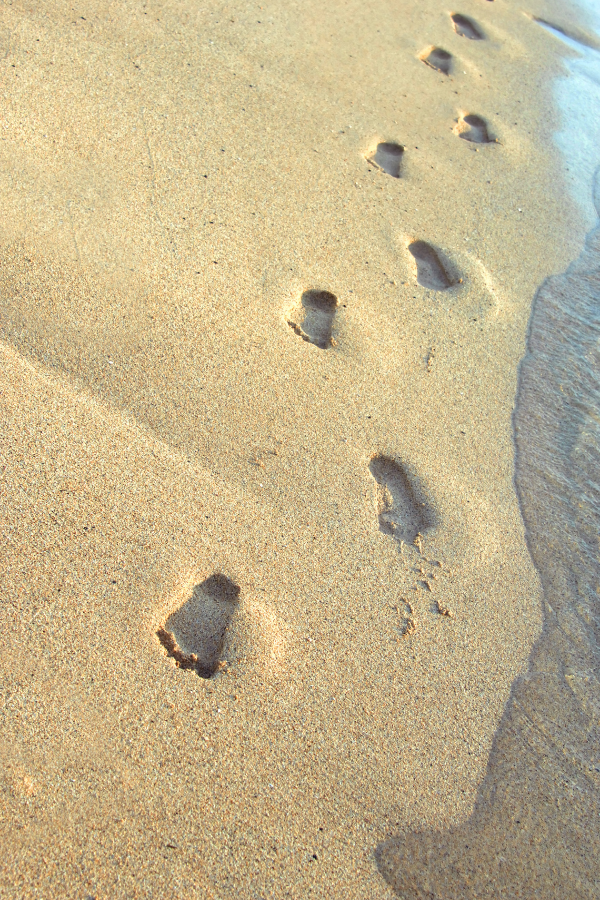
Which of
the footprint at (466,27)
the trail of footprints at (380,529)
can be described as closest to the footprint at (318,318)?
the trail of footprints at (380,529)

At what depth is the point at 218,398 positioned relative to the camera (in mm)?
2234

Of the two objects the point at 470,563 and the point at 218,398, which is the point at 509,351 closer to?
the point at 470,563

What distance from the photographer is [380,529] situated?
2.10 m

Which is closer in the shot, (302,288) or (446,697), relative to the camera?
(446,697)

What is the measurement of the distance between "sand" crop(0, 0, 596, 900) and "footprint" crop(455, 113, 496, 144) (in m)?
0.12

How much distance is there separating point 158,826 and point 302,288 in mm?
1815

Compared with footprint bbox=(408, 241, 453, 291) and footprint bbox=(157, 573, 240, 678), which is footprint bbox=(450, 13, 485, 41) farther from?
footprint bbox=(157, 573, 240, 678)

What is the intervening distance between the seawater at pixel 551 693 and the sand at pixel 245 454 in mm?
64

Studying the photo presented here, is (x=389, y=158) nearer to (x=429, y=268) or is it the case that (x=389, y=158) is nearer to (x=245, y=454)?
(x=429, y=268)

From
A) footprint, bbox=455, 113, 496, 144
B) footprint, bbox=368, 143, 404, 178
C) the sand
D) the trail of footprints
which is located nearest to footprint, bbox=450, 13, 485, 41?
footprint, bbox=455, 113, 496, 144

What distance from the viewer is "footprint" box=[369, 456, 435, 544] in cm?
213

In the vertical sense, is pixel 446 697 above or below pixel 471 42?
below

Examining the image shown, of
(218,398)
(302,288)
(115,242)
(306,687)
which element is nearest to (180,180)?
(115,242)

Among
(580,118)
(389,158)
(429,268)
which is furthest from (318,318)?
(580,118)
